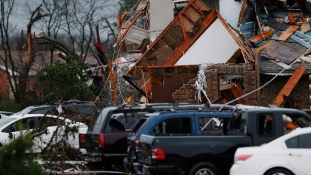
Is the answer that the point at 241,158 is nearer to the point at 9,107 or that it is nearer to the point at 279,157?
the point at 279,157

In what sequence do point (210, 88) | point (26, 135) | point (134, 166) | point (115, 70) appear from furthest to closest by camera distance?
point (115, 70)
point (210, 88)
point (134, 166)
point (26, 135)

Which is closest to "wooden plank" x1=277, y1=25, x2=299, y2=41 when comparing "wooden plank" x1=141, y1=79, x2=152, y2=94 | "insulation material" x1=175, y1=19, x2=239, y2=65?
"insulation material" x1=175, y1=19, x2=239, y2=65

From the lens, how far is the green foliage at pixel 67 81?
33.5m

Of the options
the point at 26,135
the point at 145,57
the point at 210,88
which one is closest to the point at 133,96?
the point at 145,57

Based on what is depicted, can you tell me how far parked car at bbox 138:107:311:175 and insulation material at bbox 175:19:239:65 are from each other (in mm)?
11220

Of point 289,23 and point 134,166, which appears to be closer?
point 134,166

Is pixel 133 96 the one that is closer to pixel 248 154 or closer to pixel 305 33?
pixel 305 33

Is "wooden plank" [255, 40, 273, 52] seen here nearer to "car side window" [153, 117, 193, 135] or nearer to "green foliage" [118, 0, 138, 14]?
"car side window" [153, 117, 193, 135]

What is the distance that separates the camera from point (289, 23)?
24.8 metres

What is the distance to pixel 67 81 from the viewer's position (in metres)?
34.8

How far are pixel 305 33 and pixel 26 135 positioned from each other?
18684mm

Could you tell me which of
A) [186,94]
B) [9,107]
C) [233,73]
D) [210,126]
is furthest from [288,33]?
[9,107]

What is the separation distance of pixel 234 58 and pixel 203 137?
11.8 metres

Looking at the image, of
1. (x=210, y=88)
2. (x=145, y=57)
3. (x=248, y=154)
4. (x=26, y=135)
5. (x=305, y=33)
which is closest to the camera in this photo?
(x=26, y=135)
